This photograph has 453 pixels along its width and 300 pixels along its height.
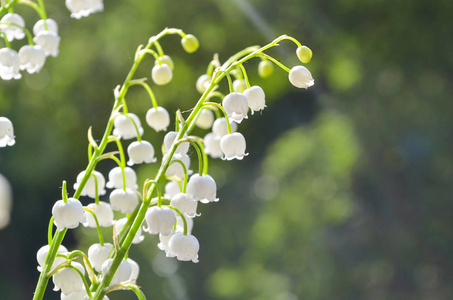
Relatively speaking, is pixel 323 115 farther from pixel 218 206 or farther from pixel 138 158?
pixel 138 158

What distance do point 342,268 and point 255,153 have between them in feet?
2.41

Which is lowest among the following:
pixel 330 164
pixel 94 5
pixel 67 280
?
pixel 67 280

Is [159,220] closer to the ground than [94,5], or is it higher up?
closer to the ground

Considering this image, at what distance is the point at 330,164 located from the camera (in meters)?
2.20

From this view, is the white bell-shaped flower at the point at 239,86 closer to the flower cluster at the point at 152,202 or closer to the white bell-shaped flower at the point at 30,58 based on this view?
the flower cluster at the point at 152,202

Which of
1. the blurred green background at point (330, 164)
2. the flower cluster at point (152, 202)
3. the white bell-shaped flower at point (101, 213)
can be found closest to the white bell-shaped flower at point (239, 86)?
the flower cluster at point (152, 202)

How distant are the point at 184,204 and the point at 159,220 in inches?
1.1

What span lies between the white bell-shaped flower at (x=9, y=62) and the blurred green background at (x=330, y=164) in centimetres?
170

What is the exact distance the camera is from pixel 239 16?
253 cm

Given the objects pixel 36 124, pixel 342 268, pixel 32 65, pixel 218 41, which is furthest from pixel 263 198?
pixel 32 65

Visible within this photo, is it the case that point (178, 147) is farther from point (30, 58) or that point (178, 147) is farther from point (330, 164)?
point (330, 164)

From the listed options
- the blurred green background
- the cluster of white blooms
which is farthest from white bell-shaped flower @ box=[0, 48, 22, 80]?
the blurred green background

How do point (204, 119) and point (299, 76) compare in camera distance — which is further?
point (204, 119)

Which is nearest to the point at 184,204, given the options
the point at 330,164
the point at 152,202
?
the point at 152,202
